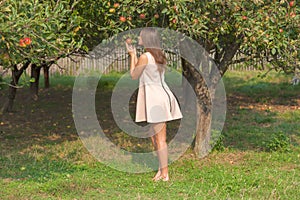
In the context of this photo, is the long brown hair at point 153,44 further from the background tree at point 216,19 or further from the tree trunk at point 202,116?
the tree trunk at point 202,116

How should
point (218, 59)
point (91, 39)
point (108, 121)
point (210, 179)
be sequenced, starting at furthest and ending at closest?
point (108, 121)
point (218, 59)
point (91, 39)
point (210, 179)

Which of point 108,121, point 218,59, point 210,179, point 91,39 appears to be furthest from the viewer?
point 108,121

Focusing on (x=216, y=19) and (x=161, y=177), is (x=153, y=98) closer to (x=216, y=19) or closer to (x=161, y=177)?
(x=161, y=177)

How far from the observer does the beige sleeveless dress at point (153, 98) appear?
6.37 m

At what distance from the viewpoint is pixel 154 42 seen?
632 centimetres

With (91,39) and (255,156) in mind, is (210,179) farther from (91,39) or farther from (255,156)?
(91,39)

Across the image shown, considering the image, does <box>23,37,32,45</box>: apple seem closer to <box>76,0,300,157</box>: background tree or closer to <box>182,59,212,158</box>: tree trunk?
<box>76,0,300,157</box>: background tree

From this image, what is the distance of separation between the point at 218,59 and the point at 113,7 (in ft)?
9.16

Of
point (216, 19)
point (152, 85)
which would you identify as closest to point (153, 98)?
point (152, 85)

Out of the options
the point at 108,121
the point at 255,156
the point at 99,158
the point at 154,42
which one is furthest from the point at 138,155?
the point at 108,121

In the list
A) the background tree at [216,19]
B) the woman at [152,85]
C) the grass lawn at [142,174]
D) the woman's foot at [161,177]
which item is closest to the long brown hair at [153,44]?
the woman at [152,85]

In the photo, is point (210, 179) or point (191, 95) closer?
point (210, 179)

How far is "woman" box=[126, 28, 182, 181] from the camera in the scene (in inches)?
249

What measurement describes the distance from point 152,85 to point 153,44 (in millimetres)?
492
